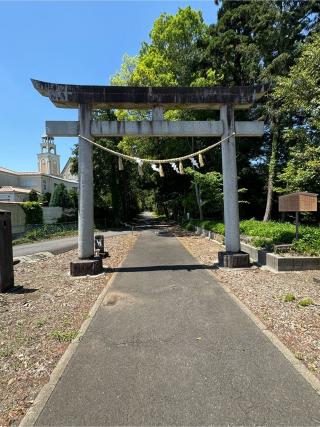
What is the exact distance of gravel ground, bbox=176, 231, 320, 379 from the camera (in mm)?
4300

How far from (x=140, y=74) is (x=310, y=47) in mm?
13185

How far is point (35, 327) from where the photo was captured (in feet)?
17.1

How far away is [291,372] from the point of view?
3.62 m

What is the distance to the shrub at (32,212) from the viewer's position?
92.5 ft

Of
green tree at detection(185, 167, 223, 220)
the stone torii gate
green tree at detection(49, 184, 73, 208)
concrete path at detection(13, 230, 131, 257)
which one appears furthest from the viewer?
green tree at detection(49, 184, 73, 208)

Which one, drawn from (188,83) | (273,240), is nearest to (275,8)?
(188,83)

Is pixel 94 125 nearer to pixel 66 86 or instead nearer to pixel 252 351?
pixel 66 86

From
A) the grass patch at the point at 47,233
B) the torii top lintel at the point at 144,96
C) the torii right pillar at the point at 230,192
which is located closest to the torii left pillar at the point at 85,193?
the torii top lintel at the point at 144,96

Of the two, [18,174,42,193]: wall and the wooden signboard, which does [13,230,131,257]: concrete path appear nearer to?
the wooden signboard

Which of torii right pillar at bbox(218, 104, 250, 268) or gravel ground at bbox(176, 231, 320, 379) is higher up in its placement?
torii right pillar at bbox(218, 104, 250, 268)

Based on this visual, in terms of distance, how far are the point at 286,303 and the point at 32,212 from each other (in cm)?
2625

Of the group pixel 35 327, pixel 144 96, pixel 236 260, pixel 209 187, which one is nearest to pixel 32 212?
pixel 209 187

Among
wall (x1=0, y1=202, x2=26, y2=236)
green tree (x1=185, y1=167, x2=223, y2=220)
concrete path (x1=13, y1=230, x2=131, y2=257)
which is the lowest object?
concrete path (x1=13, y1=230, x2=131, y2=257)

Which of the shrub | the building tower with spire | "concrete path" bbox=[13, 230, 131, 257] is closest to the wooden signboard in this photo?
"concrete path" bbox=[13, 230, 131, 257]
